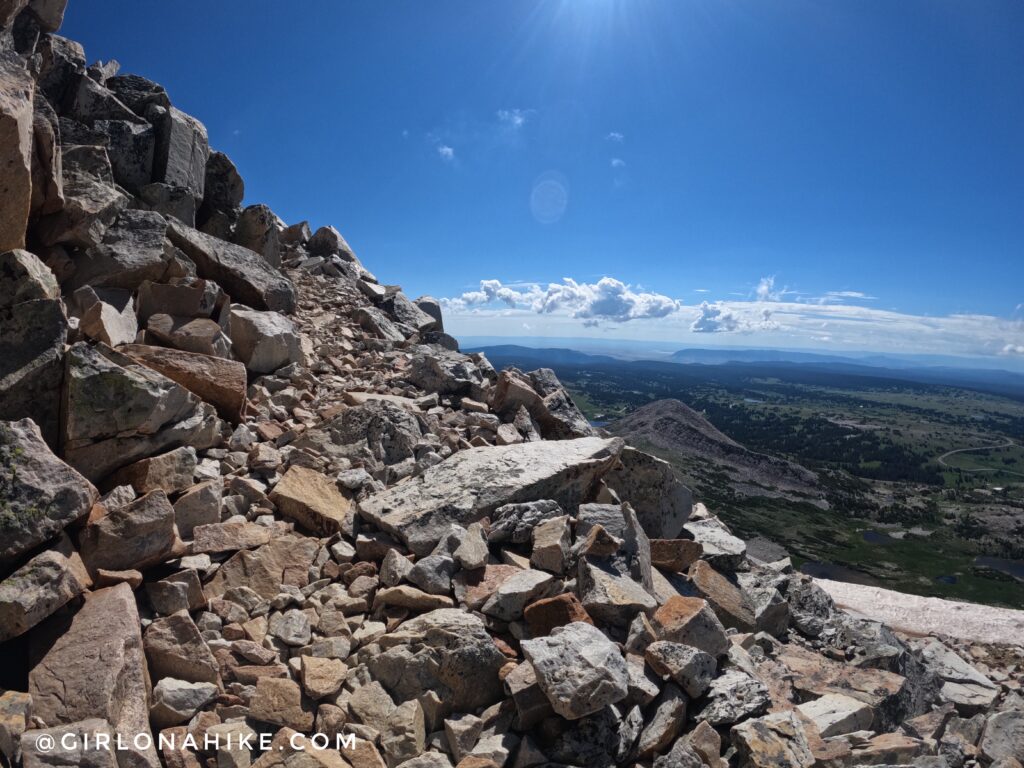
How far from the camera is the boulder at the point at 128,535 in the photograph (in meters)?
6.28

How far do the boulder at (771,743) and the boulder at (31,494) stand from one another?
7.59 m

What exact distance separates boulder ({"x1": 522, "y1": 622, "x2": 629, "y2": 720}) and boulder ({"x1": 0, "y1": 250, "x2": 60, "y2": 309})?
26.7 ft

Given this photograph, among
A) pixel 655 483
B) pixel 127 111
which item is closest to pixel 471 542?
pixel 655 483

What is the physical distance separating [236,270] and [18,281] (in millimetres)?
7177

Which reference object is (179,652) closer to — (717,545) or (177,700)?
(177,700)

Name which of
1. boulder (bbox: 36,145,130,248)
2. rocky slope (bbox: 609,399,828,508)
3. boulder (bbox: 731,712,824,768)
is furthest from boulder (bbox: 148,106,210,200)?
rocky slope (bbox: 609,399,828,508)

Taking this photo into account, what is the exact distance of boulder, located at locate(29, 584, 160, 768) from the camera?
4.99m

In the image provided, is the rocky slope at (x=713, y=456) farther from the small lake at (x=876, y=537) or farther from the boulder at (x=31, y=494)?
the boulder at (x=31, y=494)

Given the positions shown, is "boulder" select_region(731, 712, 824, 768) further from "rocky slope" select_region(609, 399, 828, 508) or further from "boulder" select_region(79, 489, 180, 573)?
"rocky slope" select_region(609, 399, 828, 508)

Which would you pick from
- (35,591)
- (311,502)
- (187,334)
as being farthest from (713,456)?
(35,591)

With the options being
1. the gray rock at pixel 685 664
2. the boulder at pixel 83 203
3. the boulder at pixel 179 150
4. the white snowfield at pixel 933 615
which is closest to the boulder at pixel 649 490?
the gray rock at pixel 685 664

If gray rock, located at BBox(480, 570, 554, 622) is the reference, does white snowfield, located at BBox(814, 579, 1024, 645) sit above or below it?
below

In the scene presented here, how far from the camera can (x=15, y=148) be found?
8.53 meters

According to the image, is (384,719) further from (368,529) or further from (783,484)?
(783,484)
